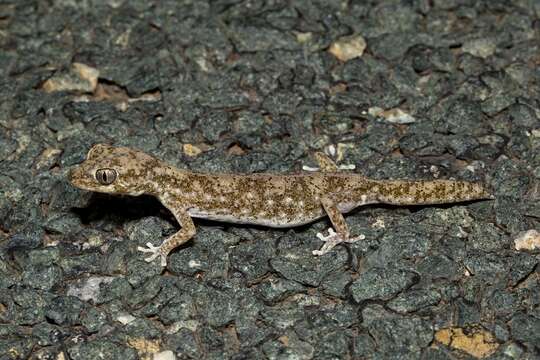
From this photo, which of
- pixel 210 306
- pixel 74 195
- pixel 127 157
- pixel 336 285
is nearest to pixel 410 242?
pixel 336 285

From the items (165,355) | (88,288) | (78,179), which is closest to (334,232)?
(165,355)

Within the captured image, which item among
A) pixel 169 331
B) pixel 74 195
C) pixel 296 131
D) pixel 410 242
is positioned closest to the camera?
pixel 169 331

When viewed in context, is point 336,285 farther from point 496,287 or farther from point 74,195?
point 74,195

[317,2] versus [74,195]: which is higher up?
[317,2]

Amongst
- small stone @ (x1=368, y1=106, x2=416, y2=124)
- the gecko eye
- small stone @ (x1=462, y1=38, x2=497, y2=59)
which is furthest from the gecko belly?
small stone @ (x1=462, y1=38, x2=497, y2=59)

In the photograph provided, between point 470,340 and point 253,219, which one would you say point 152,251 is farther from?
point 470,340

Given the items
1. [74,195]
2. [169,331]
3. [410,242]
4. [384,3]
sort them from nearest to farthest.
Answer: [169,331]
[410,242]
[74,195]
[384,3]

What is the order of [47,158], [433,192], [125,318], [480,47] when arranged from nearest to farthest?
[125,318] < [433,192] < [47,158] < [480,47]

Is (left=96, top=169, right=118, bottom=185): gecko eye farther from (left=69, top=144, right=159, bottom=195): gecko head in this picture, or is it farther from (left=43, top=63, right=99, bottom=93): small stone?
(left=43, top=63, right=99, bottom=93): small stone
